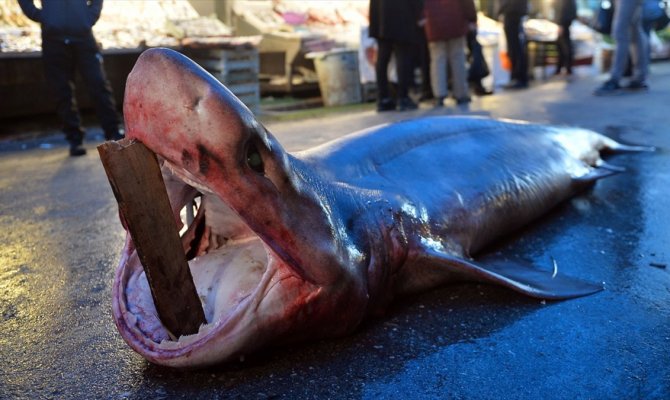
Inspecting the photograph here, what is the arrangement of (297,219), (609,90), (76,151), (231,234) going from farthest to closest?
(609,90)
(76,151)
(231,234)
(297,219)

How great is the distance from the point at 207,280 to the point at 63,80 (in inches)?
211

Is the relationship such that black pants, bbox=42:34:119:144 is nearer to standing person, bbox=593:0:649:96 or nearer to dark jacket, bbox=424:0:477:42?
dark jacket, bbox=424:0:477:42

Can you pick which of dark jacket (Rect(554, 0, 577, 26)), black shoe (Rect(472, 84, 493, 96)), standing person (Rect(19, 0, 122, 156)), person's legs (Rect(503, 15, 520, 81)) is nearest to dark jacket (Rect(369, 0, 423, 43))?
black shoe (Rect(472, 84, 493, 96))

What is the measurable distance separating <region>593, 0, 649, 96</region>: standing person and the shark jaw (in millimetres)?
8344

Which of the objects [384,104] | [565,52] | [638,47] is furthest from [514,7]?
[384,104]

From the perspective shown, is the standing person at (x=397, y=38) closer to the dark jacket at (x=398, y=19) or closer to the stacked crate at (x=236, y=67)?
the dark jacket at (x=398, y=19)

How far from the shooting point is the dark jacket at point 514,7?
10.8 meters

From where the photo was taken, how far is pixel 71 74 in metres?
6.57

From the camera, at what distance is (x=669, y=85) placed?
1020 cm

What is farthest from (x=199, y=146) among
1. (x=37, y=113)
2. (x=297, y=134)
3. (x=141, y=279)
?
(x=37, y=113)

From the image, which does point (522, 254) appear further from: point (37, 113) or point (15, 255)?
point (37, 113)

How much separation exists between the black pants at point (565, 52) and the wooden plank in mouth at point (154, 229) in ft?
42.9

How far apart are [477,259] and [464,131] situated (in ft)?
2.39

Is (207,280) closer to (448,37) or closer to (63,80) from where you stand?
(63,80)
